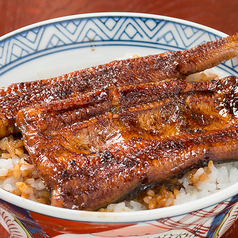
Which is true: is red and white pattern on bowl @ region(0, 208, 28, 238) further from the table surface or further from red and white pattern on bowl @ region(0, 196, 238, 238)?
the table surface

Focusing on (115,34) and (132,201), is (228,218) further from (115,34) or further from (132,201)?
(115,34)

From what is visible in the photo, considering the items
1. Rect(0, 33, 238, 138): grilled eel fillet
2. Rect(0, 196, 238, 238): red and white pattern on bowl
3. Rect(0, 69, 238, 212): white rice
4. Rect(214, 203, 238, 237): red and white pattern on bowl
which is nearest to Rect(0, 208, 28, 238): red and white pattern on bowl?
Rect(0, 196, 238, 238): red and white pattern on bowl

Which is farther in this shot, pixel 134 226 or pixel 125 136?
pixel 125 136

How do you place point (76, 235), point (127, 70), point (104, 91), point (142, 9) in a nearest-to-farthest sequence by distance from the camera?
point (76, 235), point (104, 91), point (127, 70), point (142, 9)

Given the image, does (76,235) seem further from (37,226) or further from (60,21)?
(60,21)

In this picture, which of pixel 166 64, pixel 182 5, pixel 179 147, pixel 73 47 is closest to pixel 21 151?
pixel 179 147

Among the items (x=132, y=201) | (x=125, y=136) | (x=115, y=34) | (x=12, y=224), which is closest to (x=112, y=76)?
(x=125, y=136)

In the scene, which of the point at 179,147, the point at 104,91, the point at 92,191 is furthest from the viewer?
the point at 104,91
